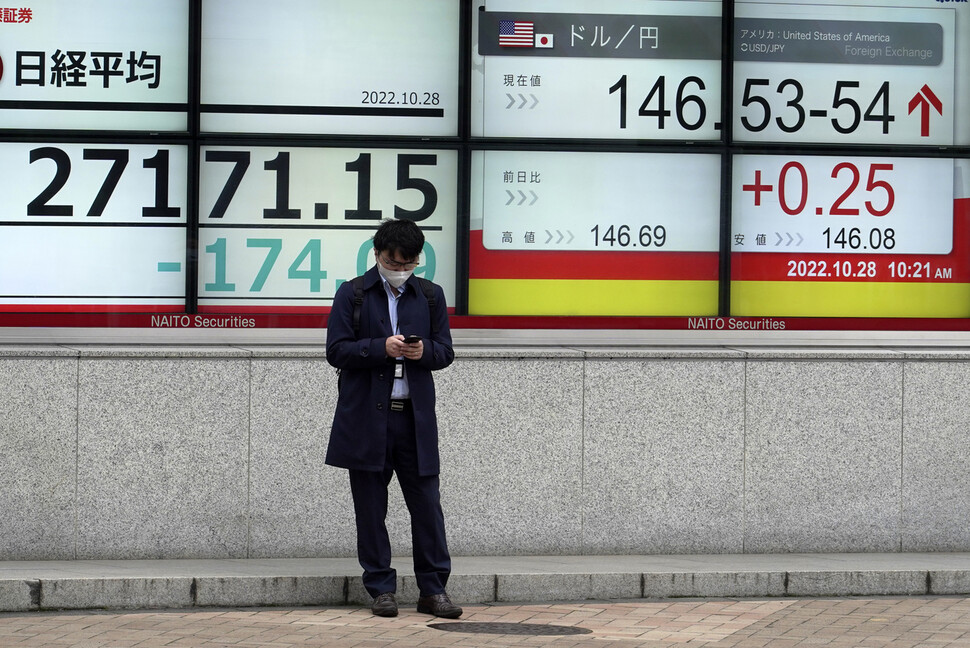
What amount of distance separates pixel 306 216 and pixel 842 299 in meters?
3.30

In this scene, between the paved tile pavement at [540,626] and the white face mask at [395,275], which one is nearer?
the paved tile pavement at [540,626]

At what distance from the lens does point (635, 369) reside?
28.9 feet

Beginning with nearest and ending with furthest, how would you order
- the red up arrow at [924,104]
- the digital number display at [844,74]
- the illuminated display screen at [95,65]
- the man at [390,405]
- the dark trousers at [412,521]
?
the man at [390,405] < the dark trousers at [412,521] < the illuminated display screen at [95,65] < the digital number display at [844,74] < the red up arrow at [924,104]

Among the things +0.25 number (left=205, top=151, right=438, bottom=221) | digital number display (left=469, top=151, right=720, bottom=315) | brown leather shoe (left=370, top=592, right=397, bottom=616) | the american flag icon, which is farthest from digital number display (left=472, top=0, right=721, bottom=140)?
brown leather shoe (left=370, top=592, right=397, bottom=616)

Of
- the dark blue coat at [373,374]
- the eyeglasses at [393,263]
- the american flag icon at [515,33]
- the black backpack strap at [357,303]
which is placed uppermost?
the american flag icon at [515,33]

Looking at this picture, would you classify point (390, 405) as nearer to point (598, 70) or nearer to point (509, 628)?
point (509, 628)

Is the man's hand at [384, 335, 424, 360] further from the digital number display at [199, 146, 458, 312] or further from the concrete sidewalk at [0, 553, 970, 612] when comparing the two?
the digital number display at [199, 146, 458, 312]

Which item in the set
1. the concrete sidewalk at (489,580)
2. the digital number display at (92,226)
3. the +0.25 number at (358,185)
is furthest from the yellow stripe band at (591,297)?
the digital number display at (92,226)

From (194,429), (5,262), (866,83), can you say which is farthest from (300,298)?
(866,83)

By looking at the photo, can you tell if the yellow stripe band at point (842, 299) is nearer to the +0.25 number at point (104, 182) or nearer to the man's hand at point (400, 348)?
the man's hand at point (400, 348)

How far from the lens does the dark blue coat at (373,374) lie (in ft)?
23.2

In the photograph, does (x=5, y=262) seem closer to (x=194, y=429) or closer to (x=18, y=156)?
(x=18, y=156)

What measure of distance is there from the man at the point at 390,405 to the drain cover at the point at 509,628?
166 millimetres

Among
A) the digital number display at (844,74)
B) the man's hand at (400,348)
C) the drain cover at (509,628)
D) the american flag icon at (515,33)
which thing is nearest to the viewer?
the drain cover at (509,628)
